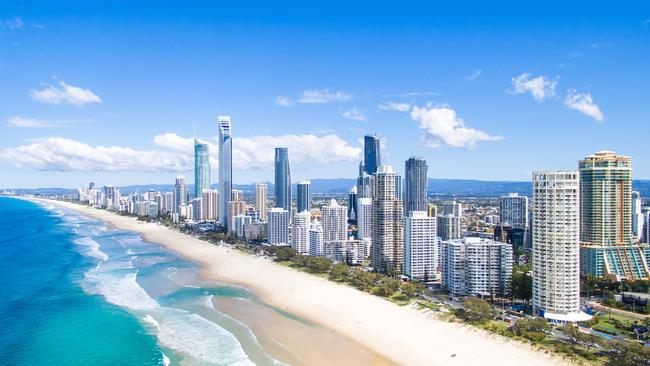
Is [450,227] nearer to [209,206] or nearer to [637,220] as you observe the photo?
[637,220]

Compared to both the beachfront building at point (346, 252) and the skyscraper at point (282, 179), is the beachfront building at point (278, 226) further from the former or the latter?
the skyscraper at point (282, 179)

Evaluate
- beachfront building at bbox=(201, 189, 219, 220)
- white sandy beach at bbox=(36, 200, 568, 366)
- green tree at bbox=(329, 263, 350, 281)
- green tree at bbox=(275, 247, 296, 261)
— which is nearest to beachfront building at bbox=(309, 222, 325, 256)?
green tree at bbox=(275, 247, 296, 261)

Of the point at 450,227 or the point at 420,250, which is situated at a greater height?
the point at 450,227

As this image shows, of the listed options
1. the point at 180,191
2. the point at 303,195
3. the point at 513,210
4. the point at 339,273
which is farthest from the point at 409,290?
the point at 180,191

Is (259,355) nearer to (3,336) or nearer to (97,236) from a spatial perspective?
(3,336)

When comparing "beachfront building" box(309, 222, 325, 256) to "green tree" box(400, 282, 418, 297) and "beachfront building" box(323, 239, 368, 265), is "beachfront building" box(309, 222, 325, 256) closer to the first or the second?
"beachfront building" box(323, 239, 368, 265)

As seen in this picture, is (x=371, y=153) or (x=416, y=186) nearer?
(x=416, y=186)

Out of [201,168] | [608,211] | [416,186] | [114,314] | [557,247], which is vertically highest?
[201,168]
